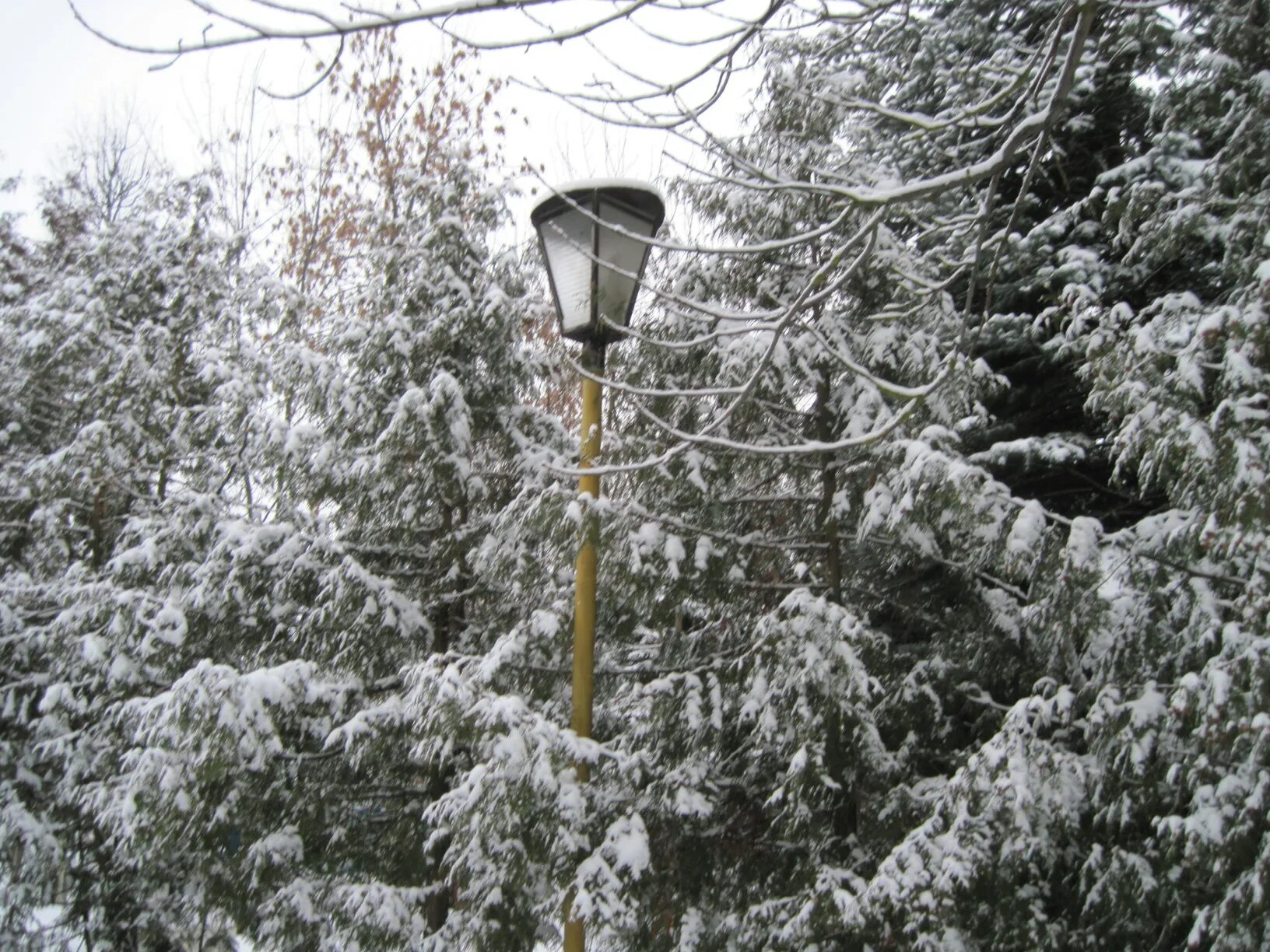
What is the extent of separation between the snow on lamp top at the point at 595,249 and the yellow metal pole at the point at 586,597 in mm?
217

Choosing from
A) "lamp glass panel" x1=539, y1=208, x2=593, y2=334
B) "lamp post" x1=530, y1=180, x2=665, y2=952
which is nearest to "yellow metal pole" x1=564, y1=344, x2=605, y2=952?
"lamp post" x1=530, y1=180, x2=665, y2=952

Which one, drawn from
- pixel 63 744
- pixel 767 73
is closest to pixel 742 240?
pixel 767 73

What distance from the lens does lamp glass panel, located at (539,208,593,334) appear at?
3.73 m

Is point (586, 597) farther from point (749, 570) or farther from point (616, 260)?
point (749, 570)

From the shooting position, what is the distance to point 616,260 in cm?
367

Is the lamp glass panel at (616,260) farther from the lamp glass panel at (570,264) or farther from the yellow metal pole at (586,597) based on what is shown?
the yellow metal pole at (586,597)

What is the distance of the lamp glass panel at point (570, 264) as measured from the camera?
3.73m

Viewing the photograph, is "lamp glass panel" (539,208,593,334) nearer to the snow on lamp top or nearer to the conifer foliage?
the snow on lamp top

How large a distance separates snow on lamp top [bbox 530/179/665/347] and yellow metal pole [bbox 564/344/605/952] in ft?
0.71

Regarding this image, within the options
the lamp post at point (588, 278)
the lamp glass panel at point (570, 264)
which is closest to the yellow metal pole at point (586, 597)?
the lamp post at point (588, 278)

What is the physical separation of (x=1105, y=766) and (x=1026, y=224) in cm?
444

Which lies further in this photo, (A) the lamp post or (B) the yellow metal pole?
(B) the yellow metal pole

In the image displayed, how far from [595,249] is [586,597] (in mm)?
1497

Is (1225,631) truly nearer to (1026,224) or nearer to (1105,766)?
(1105,766)
